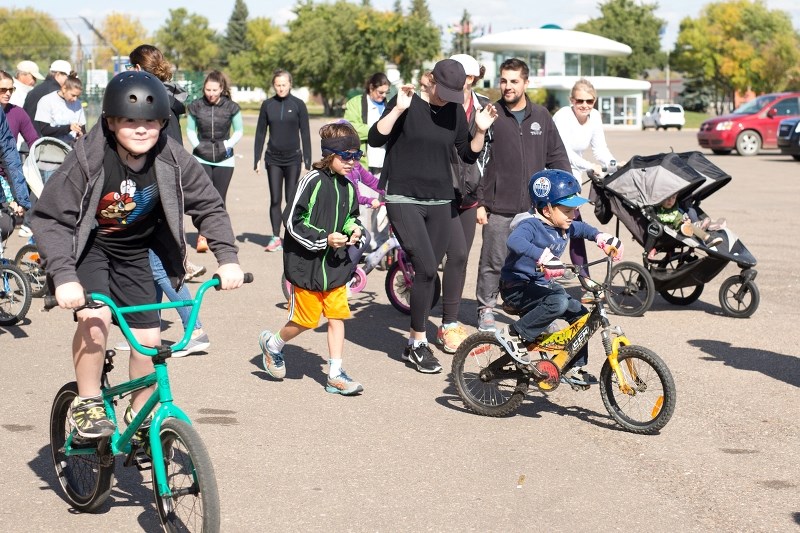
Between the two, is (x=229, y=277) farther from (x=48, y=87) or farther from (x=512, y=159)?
(x=48, y=87)

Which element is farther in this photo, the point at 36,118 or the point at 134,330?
the point at 36,118

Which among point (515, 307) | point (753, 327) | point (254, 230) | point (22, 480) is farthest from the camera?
point (254, 230)

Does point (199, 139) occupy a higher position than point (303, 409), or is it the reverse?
point (199, 139)

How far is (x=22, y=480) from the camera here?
5621 mm

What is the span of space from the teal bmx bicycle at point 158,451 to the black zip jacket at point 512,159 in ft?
15.2

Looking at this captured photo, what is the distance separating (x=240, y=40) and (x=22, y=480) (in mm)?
181188

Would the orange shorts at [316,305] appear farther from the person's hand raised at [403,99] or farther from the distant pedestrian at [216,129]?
the distant pedestrian at [216,129]

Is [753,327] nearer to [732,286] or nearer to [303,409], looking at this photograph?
[732,286]

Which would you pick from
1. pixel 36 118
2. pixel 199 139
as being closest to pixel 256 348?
pixel 199 139

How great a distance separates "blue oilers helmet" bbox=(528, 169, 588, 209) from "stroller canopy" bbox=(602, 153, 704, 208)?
338 centimetres

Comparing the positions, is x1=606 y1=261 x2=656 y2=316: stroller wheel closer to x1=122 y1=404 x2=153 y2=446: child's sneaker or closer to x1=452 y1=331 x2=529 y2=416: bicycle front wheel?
x1=452 y1=331 x2=529 y2=416: bicycle front wheel

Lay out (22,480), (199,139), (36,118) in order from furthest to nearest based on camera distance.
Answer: (36,118) < (199,139) < (22,480)

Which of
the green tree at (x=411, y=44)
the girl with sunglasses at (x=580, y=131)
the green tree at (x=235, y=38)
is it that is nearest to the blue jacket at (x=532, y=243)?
the girl with sunglasses at (x=580, y=131)

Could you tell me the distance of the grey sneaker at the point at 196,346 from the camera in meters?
8.54
